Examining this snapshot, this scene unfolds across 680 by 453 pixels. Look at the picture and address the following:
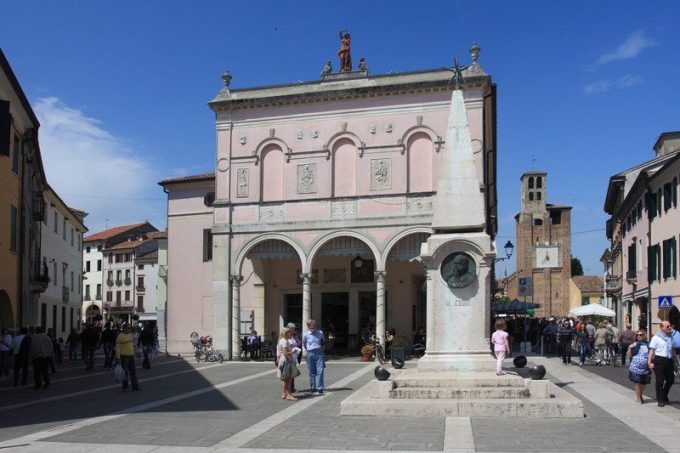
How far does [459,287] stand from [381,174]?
16097 millimetres

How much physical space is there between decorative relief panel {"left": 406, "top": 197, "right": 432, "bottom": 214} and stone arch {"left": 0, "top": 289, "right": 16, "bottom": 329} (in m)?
14.9

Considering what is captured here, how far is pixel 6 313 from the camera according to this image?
87.8ft

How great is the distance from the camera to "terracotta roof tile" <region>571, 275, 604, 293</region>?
96.8 m

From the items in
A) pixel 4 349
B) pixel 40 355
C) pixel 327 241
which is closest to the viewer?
pixel 40 355

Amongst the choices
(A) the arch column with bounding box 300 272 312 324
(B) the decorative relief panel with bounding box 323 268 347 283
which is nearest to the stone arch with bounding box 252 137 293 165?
(A) the arch column with bounding box 300 272 312 324

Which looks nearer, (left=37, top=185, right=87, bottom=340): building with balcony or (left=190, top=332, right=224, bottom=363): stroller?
(left=190, top=332, right=224, bottom=363): stroller

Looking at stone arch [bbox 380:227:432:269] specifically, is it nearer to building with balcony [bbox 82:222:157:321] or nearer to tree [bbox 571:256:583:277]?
building with balcony [bbox 82:222:157:321]

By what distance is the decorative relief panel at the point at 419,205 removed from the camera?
2900cm

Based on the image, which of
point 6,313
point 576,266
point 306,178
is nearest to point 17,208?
point 6,313

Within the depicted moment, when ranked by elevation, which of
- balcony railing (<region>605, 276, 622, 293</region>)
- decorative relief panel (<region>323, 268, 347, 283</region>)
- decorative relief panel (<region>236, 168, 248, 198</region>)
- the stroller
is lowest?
the stroller

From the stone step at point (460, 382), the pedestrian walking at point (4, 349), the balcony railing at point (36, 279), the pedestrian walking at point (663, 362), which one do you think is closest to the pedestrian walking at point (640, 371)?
the pedestrian walking at point (663, 362)

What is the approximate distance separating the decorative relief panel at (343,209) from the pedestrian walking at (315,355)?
13.7 m

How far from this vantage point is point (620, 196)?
51188mm

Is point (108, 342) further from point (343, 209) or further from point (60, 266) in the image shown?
point (60, 266)
